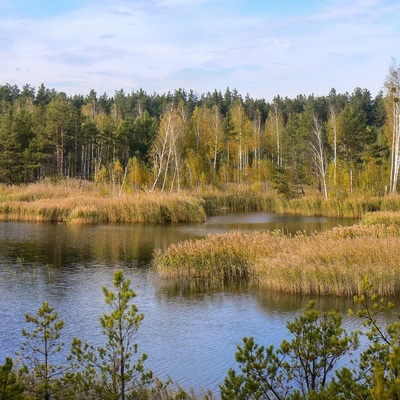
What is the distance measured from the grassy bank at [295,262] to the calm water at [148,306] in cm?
57

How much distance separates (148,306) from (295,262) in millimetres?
3923

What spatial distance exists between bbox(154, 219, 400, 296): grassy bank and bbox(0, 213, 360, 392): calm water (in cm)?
57

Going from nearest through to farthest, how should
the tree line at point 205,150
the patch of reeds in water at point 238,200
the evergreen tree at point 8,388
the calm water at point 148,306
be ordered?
the evergreen tree at point 8,388 < the calm water at point 148,306 < the patch of reeds in water at point 238,200 < the tree line at point 205,150

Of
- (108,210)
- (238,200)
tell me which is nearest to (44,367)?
(108,210)

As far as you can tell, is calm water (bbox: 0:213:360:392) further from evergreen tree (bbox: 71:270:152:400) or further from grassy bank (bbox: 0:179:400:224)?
grassy bank (bbox: 0:179:400:224)

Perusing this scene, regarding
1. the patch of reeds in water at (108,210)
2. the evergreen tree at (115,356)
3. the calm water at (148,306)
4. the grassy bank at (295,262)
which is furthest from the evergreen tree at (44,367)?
the patch of reeds in water at (108,210)

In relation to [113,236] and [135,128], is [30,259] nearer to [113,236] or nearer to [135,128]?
[113,236]

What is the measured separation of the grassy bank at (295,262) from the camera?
47.2 ft

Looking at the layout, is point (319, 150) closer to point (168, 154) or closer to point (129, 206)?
point (168, 154)

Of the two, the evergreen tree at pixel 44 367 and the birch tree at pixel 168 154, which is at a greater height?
the birch tree at pixel 168 154

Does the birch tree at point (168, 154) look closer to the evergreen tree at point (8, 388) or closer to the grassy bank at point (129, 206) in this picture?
the grassy bank at point (129, 206)

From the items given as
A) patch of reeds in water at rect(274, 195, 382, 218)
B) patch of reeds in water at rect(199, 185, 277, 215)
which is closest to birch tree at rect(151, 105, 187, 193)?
patch of reeds in water at rect(199, 185, 277, 215)

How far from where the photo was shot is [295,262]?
15.1 metres

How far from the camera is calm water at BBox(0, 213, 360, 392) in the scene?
34.7 feet
